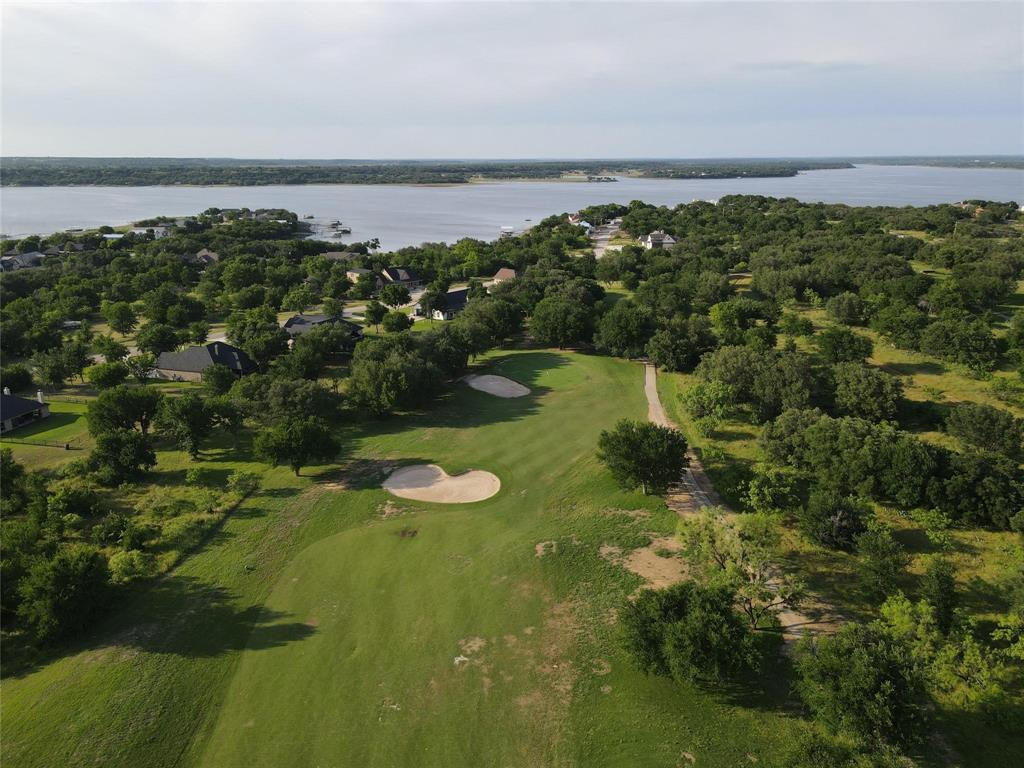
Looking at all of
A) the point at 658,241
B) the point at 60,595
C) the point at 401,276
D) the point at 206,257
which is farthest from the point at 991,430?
the point at 206,257

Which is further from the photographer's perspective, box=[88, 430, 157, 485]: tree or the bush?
box=[88, 430, 157, 485]: tree

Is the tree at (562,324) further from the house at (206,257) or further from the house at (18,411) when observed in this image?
the house at (206,257)

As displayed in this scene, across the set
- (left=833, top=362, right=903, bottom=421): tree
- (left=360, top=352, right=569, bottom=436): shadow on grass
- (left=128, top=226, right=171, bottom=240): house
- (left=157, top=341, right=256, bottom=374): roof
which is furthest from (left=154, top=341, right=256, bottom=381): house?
(left=128, top=226, right=171, bottom=240): house

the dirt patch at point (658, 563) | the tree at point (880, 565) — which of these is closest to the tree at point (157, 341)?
the dirt patch at point (658, 563)

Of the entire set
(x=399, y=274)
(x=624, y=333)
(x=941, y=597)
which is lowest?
(x=941, y=597)

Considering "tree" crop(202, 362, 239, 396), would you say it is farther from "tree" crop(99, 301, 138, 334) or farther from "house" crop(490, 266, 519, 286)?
"house" crop(490, 266, 519, 286)

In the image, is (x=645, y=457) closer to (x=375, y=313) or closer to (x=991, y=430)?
(x=991, y=430)

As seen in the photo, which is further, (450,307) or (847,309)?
(450,307)
